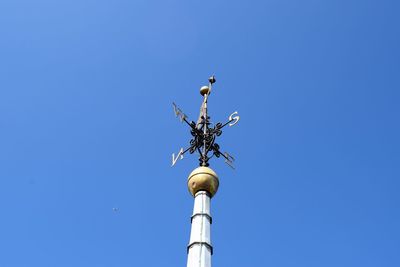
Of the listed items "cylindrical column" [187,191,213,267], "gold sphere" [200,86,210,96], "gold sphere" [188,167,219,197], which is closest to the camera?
"cylindrical column" [187,191,213,267]

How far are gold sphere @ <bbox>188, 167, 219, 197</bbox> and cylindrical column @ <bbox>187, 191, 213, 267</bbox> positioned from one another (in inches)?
4.9

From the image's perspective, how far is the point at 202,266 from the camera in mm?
9914

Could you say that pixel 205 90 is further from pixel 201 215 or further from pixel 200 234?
pixel 200 234

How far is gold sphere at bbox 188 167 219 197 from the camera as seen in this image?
11770 millimetres

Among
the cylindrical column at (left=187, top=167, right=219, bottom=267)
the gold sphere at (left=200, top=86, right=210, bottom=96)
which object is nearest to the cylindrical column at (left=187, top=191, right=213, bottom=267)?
the cylindrical column at (left=187, top=167, right=219, bottom=267)

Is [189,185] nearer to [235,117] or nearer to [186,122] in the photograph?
[186,122]

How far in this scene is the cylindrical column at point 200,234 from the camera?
10.1 metres

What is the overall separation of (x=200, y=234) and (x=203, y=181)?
1482 millimetres

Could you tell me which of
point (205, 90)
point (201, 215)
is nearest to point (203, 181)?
point (201, 215)

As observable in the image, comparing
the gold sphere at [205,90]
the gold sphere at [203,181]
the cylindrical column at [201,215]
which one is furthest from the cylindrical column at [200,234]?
the gold sphere at [205,90]

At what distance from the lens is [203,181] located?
38.5 feet

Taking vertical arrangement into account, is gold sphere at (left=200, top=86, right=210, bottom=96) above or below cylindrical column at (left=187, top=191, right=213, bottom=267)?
above

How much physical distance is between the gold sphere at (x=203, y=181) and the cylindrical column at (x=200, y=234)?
0.13m

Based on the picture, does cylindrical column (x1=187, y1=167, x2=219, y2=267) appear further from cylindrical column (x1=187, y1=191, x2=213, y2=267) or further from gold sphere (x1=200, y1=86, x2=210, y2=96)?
gold sphere (x1=200, y1=86, x2=210, y2=96)
